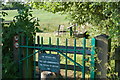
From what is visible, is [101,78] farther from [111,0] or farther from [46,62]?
[111,0]

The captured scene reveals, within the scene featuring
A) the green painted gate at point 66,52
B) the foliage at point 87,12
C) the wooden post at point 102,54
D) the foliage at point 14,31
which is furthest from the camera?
the foliage at point 87,12

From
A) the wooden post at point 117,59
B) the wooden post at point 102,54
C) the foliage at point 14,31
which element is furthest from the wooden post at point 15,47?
the wooden post at point 117,59

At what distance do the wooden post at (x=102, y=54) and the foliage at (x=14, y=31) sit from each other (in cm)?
136

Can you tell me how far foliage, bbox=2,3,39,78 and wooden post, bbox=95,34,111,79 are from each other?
4.47 feet

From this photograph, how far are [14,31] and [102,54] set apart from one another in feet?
5.40

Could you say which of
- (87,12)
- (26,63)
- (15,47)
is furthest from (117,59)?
(87,12)

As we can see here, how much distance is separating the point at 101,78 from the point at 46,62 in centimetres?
96

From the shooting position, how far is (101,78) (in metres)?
3.39

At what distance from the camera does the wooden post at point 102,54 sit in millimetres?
3279

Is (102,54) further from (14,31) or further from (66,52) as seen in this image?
(14,31)

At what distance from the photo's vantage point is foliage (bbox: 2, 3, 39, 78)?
3.86 meters

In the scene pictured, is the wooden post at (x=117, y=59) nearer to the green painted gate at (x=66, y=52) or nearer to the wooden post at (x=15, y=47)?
the green painted gate at (x=66, y=52)

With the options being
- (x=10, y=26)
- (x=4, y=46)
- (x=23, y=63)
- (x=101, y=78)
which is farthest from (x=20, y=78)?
(x=101, y=78)

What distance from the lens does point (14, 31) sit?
390cm
